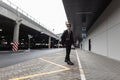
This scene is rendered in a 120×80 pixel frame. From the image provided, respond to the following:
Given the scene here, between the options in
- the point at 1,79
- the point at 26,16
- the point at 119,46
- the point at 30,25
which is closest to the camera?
the point at 1,79

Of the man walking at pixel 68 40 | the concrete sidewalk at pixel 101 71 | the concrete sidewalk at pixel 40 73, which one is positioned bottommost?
the concrete sidewalk at pixel 101 71

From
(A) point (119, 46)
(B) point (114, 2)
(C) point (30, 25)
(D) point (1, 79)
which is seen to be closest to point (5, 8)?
(C) point (30, 25)

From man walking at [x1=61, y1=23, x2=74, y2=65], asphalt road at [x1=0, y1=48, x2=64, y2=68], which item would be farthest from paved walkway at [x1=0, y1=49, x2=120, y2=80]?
asphalt road at [x1=0, y1=48, x2=64, y2=68]

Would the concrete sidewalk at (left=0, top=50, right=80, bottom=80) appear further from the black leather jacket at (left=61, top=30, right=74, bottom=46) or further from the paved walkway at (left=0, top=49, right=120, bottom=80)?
the black leather jacket at (left=61, top=30, right=74, bottom=46)

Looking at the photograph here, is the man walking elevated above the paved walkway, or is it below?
above

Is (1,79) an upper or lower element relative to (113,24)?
lower

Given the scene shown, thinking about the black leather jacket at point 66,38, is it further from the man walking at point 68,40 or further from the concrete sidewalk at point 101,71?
the concrete sidewalk at point 101,71

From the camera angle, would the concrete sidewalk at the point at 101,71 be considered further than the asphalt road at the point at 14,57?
No

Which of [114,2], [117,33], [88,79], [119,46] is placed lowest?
[88,79]

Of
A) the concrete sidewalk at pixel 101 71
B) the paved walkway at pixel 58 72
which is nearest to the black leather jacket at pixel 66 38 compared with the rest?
the paved walkway at pixel 58 72

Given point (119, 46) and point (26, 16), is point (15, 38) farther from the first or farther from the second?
point (119, 46)

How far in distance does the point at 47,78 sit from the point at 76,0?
11.4 m

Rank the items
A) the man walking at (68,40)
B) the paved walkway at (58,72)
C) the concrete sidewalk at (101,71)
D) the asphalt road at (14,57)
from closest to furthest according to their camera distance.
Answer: the paved walkway at (58,72)
the concrete sidewalk at (101,71)
the man walking at (68,40)
the asphalt road at (14,57)

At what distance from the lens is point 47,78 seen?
18.3 feet
